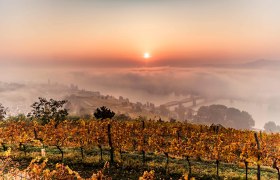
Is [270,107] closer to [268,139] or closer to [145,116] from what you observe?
[268,139]

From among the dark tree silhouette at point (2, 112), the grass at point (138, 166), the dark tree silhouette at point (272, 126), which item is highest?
the dark tree silhouette at point (2, 112)

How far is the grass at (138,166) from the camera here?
8644 millimetres

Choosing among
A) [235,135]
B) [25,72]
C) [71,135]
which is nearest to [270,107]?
[235,135]

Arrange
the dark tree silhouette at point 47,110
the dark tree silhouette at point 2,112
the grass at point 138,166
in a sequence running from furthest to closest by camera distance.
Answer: the dark tree silhouette at point 2,112 → the dark tree silhouette at point 47,110 → the grass at point 138,166

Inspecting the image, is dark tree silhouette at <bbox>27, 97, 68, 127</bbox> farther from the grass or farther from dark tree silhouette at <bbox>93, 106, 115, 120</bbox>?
the grass

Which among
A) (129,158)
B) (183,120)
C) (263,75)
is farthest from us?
(183,120)

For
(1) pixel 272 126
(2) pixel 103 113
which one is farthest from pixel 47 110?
(1) pixel 272 126

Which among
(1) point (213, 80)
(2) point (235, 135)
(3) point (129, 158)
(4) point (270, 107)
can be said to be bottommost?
(3) point (129, 158)

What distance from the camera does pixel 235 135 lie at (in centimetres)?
1091

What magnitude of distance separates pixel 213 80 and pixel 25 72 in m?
7.73

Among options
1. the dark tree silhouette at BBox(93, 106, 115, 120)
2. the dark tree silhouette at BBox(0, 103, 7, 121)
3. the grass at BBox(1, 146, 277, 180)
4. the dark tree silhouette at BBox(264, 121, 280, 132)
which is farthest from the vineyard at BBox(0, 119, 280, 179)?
the dark tree silhouette at BBox(0, 103, 7, 121)

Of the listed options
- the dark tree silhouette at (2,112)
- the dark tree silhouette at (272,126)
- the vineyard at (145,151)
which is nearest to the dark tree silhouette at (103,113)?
the vineyard at (145,151)

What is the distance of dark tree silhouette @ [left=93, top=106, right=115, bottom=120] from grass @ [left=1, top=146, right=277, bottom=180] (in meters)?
3.04

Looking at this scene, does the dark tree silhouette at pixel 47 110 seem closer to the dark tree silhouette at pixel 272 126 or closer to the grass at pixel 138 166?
the grass at pixel 138 166
